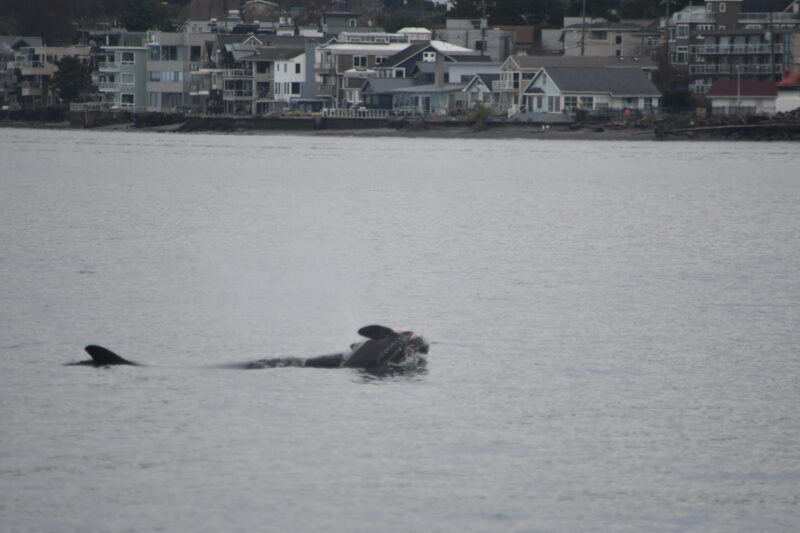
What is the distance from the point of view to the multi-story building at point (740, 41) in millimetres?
135625

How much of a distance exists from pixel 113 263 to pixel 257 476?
22.0 meters

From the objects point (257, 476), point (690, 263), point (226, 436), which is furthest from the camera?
point (690, 263)

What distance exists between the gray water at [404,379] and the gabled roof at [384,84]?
9166 centimetres

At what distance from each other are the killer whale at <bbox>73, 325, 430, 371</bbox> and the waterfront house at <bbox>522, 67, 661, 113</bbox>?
362 feet

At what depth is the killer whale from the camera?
20.2 meters

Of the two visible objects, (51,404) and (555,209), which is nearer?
(51,404)

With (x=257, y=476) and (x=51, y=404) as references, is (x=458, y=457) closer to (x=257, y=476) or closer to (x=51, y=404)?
(x=257, y=476)

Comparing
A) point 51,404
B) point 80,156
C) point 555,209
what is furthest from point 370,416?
point 80,156

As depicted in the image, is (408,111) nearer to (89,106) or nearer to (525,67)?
(525,67)

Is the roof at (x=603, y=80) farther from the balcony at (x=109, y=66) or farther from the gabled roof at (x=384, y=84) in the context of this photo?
the balcony at (x=109, y=66)

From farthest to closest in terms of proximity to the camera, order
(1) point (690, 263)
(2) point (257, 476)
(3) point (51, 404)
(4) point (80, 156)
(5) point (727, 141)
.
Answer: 1. (5) point (727, 141)
2. (4) point (80, 156)
3. (1) point (690, 263)
4. (3) point (51, 404)
5. (2) point (257, 476)

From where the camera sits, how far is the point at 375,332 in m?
19.9

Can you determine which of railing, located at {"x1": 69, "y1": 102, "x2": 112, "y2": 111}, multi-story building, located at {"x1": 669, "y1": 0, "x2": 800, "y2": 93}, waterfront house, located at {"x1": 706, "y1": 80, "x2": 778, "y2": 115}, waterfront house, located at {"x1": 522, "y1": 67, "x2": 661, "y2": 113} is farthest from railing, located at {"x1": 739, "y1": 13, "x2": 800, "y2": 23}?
railing, located at {"x1": 69, "y1": 102, "x2": 112, "y2": 111}

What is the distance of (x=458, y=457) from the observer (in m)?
15.5
